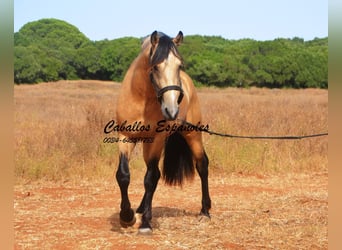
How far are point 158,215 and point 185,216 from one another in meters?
0.35

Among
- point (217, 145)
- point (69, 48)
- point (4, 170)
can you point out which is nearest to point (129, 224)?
point (4, 170)

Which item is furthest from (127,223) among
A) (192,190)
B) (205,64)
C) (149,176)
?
(205,64)

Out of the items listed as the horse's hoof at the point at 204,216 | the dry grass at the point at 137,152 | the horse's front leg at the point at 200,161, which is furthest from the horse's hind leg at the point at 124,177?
the dry grass at the point at 137,152

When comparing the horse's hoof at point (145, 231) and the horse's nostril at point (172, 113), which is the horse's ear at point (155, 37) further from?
the horse's hoof at point (145, 231)

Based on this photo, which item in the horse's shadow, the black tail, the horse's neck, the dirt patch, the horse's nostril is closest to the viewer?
the horse's nostril

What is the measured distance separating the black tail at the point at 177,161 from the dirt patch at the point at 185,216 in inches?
19.2

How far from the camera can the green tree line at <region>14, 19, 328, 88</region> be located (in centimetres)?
2794

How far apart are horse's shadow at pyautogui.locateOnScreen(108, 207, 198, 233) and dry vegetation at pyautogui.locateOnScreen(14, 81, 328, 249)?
0.04 feet

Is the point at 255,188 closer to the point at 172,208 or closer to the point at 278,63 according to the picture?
the point at 172,208

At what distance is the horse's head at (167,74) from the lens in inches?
148

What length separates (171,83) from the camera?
384 centimetres

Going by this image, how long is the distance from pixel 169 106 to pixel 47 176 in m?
4.83

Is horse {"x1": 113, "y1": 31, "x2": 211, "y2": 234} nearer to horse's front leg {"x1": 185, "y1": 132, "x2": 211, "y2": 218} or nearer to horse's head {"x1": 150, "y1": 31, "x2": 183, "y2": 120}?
horse's head {"x1": 150, "y1": 31, "x2": 183, "y2": 120}

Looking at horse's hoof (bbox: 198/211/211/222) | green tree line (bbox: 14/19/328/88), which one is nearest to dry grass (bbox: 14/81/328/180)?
horse's hoof (bbox: 198/211/211/222)
